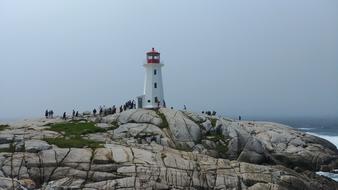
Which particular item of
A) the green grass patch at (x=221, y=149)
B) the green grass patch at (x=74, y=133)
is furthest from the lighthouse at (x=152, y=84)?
the green grass patch at (x=221, y=149)

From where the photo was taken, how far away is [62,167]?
39.3 m

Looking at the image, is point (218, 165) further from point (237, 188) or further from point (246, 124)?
point (246, 124)

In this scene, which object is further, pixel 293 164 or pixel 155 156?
pixel 293 164

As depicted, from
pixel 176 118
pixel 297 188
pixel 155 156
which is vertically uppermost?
pixel 176 118

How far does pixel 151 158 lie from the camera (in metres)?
41.0

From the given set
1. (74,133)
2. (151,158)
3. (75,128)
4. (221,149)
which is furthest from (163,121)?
(151,158)

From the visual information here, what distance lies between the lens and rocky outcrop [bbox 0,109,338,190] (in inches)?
1515

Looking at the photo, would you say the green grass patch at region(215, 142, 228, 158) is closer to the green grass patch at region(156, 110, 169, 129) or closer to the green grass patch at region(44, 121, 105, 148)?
the green grass patch at region(156, 110, 169, 129)

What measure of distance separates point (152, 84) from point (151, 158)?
27.6m

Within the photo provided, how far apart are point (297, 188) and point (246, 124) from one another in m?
24.9

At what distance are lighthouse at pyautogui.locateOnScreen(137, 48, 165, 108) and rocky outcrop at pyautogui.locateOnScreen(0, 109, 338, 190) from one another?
9.55m

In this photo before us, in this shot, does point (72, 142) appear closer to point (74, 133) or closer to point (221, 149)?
point (74, 133)

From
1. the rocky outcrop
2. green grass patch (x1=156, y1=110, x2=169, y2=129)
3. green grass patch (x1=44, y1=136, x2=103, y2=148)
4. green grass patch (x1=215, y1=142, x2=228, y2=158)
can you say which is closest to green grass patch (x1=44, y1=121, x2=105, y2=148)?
green grass patch (x1=44, y1=136, x2=103, y2=148)

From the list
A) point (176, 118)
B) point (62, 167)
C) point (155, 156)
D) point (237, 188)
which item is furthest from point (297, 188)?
point (62, 167)
